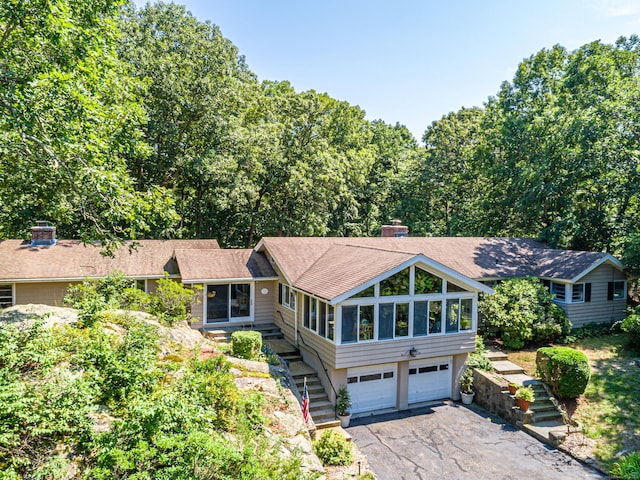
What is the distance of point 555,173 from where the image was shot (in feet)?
80.1

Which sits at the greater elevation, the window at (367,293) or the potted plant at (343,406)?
the window at (367,293)

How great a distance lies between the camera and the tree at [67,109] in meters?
8.37

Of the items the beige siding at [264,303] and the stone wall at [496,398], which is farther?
the beige siding at [264,303]

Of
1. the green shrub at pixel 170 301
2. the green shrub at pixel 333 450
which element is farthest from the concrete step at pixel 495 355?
the green shrub at pixel 170 301

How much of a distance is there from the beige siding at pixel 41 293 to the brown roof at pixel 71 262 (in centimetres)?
57

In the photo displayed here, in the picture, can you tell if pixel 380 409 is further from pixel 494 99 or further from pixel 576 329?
pixel 494 99

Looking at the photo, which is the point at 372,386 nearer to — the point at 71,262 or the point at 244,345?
the point at 244,345

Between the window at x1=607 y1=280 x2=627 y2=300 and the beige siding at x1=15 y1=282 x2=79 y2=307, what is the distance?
2438 cm

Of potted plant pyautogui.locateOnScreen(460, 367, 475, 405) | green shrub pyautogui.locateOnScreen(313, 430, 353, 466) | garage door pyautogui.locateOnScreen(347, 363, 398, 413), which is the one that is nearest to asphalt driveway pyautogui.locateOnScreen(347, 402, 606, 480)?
garage door pyautogui.locateOnScreen(347, 363, 398, 413)

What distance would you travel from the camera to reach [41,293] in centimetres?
1616

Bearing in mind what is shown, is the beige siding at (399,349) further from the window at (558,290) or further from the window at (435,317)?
the window at (558,290)

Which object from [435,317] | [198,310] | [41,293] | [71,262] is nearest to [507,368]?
[435,317]

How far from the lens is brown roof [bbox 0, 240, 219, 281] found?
1586 cm

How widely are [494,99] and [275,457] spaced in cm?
3153
